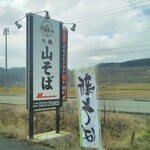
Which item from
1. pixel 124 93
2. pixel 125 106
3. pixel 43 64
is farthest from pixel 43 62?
pixel 124 93

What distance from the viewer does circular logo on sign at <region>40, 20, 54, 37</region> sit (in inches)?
396

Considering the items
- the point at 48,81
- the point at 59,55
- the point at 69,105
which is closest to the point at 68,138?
the point at 48,81

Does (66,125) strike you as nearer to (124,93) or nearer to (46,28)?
(46,28)

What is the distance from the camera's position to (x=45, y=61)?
10.0 m

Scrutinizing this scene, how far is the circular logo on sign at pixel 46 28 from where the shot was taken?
1005 cm

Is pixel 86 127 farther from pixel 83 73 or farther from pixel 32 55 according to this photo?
pixel 32 55

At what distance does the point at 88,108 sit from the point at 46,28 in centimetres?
355

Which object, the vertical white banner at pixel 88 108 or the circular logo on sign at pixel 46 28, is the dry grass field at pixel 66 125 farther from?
the vertical white banner at pixel 88 108

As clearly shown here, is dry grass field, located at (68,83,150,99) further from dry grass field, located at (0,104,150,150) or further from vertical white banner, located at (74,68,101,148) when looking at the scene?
vertical white banner, located at (74,68,101,148)

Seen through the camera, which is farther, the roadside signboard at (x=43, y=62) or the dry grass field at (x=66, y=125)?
the dry grass field at (x=66, y=125)

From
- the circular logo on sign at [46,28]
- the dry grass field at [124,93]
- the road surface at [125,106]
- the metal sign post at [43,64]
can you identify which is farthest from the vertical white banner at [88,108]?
the dry grass field at [124,93]

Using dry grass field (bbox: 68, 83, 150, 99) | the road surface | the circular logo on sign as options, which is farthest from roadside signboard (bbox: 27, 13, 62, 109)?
dry grass field (bbox: 68, 83, 150, 99)

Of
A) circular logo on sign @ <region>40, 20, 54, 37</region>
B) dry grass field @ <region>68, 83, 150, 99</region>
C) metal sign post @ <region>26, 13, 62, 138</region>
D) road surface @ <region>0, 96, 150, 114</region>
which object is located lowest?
road surface @ <region>0, 96, 150, 114</region>

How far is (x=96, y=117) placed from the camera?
722 cm
